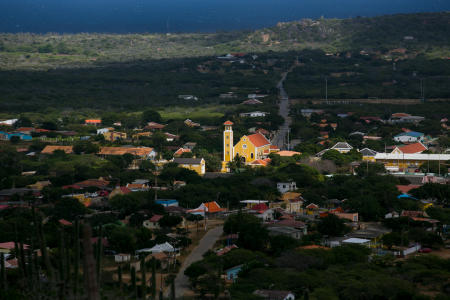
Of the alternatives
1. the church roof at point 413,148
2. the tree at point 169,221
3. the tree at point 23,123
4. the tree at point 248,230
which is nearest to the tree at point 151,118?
the tree at point 23,123

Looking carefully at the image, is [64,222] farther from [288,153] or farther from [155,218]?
[288,153]

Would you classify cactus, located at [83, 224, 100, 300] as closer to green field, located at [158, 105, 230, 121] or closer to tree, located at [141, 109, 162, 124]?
tree, located at [141, 109, 162, 124]

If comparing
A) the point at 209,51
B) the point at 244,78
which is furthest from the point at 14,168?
the point at 209,51

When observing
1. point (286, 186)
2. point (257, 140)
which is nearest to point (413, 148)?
point (257, 140)

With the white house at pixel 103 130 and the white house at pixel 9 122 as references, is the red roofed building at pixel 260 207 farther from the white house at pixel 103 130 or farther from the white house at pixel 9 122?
the white house at pixel 9 122

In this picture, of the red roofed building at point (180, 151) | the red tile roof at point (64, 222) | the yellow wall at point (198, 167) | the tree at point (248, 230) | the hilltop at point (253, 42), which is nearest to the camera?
the tree at point (248, 230)

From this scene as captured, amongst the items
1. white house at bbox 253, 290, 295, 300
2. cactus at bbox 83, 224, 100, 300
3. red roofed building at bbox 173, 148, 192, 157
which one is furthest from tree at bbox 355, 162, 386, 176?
cactus at bbox 83, 224, 100, 300
